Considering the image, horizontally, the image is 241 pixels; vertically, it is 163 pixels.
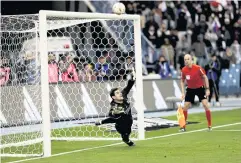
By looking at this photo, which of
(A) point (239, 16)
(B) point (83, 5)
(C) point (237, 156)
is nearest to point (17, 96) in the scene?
(C) point (237, 156)

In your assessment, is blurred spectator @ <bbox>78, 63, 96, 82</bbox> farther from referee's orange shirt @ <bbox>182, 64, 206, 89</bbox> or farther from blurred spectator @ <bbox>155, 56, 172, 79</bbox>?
blurred spectator @ <bbox>155, 56, 172, 79</bbox>

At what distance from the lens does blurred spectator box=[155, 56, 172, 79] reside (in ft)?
111

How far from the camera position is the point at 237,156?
1509 centimetres

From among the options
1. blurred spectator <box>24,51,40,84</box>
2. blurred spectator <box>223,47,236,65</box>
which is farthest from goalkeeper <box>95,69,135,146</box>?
blurred spectator <box>223,47,236,65</box>

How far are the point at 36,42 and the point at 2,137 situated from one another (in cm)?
226

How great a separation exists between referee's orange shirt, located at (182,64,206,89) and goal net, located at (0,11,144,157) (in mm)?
1519

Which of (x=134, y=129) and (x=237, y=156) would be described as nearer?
(x=237, y=156)

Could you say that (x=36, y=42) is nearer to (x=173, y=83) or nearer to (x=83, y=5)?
(x=173, y=83)

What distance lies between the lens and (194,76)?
2156cm

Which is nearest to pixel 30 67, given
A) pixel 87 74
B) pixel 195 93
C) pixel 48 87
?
pixel 48 87

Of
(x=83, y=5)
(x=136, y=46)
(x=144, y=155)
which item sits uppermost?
(x=83, y=5)

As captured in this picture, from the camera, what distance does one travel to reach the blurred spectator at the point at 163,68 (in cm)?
3397

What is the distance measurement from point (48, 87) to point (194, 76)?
5596 mm

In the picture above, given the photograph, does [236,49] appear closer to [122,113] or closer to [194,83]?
[194,83]
